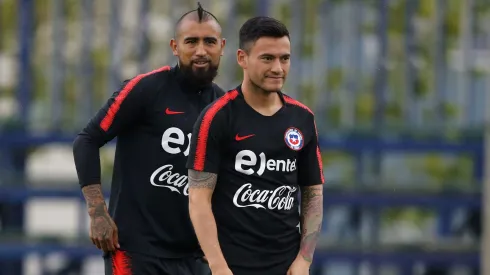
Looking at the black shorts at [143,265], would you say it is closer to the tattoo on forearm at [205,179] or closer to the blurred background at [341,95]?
the tattoo on forearm at [205,179]

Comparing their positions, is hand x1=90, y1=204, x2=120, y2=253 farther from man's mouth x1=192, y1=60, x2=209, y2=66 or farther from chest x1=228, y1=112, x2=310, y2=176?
chest x1=228, y1=112, x2=310, y2=176

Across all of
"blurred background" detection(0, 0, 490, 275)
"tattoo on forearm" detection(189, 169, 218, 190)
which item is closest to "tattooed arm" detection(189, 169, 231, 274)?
"tattoo on forearm" detection(189, 169, 218, 190)

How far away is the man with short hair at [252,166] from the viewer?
4.91m

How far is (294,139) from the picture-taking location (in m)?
5.03

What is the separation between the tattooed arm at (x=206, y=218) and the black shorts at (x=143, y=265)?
889 mm

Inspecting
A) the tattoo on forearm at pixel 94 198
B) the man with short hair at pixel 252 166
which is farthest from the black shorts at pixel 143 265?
the man with short hair at pixel 252 166

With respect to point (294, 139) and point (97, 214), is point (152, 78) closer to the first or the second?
point (97, 214)

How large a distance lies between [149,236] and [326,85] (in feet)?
20.1

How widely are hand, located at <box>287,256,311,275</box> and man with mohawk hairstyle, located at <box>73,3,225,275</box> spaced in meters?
0.85

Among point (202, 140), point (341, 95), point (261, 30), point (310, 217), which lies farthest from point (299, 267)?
point (341, 95)

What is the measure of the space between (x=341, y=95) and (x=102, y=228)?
6.29 metres

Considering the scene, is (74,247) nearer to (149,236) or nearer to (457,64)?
(457,64)

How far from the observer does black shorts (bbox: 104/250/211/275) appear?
5.78 meters

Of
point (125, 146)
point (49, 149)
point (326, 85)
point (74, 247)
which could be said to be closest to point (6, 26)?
point (49, 149)
